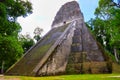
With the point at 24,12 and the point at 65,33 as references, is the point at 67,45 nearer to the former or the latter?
the point at 65,33

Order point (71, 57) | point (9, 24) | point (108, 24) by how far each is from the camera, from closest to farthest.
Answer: point (9, 24) → point (71, 57) → point (108, 24)

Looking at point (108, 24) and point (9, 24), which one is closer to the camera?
point (9, 24)

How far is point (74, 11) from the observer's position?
3834 cm

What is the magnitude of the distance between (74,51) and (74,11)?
9070 mm

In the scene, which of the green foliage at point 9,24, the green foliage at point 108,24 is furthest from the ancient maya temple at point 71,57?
the green foliage at point 9,24

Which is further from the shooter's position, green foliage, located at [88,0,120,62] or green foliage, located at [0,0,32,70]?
green foliage, located at [88,0,120,62]

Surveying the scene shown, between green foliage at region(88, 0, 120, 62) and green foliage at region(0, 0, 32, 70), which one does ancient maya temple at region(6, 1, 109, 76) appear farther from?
green foliage at region(0, 0, 32, 70)

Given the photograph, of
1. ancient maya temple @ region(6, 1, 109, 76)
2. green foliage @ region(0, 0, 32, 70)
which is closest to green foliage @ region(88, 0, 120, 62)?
ancient maya temple @ region(6, 1, 109, 76)

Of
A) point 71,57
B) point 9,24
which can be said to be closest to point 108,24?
point 71,57

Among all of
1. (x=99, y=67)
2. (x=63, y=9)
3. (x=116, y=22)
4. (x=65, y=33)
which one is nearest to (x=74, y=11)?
(x=63, y=9)

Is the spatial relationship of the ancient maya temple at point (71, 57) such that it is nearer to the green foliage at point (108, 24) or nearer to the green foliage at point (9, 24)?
the green foliage at point (108, 24)

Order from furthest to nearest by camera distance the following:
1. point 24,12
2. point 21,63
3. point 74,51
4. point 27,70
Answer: point 21,63 → point 74,51 → point 27,70 → point 24,12

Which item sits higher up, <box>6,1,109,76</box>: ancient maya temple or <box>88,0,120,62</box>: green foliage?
<box>88,0,120,62</box>: green foliage

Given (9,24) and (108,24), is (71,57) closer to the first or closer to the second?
(108,24)
